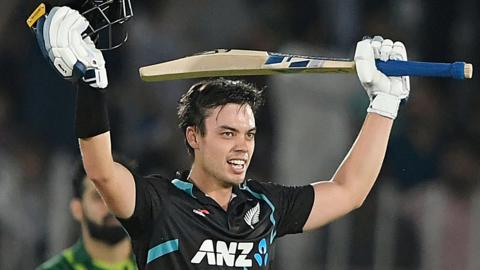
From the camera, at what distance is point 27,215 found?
6684 millimetres

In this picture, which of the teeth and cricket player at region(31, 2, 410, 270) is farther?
the teeth

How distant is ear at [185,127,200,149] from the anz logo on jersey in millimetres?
374

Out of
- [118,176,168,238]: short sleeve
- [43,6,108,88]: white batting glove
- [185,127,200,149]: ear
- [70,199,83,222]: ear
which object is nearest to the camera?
[43,6,108,88]: white batting glove

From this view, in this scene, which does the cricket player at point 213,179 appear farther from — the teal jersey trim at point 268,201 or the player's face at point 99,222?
the player's face at point 99,222

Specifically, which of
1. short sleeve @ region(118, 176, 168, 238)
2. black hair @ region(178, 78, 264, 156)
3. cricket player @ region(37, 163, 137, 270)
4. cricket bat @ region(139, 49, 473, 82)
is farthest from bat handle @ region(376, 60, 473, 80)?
cricket player @ region(37, 163, 137, 270)

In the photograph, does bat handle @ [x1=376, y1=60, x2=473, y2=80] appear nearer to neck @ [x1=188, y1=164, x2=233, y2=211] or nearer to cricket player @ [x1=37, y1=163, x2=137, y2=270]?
neck @ [x1=188, y1=164, x2=233, y2=211]

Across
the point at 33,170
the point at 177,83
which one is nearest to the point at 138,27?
the point at 177,83

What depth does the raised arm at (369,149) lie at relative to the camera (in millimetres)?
4141

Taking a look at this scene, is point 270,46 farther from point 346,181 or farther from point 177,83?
point 346,181

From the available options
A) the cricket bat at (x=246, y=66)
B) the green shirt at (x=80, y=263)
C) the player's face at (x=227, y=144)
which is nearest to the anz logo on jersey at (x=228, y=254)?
the player's face at (x=227, y=144)

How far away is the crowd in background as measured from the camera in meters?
6.61

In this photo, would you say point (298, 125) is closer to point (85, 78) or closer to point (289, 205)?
point (289, 205)

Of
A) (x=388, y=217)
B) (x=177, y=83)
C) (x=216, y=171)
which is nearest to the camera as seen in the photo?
(x=216, y=171)

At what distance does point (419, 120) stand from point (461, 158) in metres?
0.33
